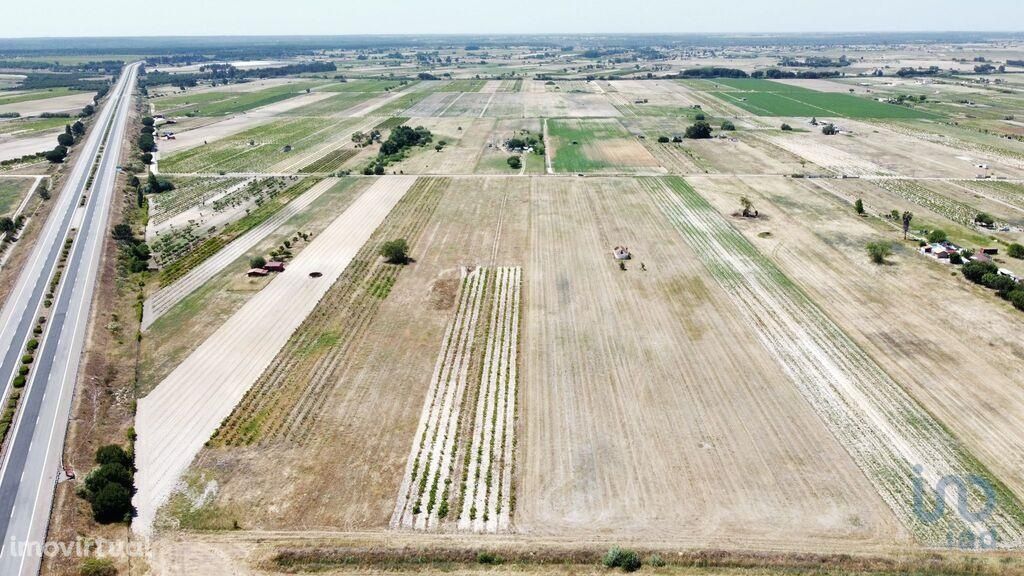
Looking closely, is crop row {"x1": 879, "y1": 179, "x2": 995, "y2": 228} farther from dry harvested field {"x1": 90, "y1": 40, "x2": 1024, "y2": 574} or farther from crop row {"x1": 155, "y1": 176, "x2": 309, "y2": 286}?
crop row {"x1": 155, "y1": 176, "x2": 309, "y2": 286}

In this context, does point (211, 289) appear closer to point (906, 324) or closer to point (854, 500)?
point (854, 500)

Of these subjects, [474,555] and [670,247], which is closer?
[474,555]

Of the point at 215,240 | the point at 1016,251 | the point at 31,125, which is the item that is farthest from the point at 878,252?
the point at 31,125

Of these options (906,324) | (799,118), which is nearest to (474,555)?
(906,324)

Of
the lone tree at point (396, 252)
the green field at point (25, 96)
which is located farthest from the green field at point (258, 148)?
the green field at point (25, 96)

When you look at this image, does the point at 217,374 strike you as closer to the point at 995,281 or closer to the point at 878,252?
the point at 878,252

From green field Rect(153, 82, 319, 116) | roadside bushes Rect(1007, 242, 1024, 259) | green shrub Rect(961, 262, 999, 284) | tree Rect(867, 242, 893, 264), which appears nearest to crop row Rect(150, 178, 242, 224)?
green field Rect(153, 82, 319, 116)

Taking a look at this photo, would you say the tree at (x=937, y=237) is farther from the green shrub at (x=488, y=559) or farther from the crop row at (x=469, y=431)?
the green shrub at (x=488, y=559)
